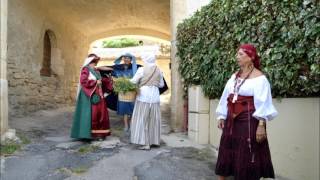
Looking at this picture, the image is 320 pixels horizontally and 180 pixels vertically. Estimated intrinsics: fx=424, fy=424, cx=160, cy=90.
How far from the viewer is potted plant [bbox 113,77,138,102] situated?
686cm

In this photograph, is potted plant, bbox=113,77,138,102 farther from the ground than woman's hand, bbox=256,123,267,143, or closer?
farther from the ground

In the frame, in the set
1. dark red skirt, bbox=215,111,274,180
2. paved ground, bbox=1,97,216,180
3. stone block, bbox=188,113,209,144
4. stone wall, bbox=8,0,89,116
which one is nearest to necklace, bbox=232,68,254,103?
dark red skirt, bbox=215,111,274,180

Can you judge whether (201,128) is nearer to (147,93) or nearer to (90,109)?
(147,93)

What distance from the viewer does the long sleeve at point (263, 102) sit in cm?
383

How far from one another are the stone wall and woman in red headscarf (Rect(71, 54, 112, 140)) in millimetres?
3062

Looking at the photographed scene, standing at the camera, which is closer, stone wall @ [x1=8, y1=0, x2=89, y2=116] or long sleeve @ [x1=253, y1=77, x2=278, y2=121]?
long sleeve @ [x1=253, y1=77, x2=278, y2=121]

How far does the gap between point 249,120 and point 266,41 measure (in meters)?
1.21

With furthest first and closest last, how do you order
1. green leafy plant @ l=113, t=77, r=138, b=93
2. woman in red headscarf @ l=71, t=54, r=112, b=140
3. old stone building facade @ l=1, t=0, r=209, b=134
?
old stone building facade @ l=1, t=0, r=209, b=134 → woman in red headscarf @ l=71, t=54, r=112, b=140 → green leafy plant @ l=113, t=77, r=138, b=93

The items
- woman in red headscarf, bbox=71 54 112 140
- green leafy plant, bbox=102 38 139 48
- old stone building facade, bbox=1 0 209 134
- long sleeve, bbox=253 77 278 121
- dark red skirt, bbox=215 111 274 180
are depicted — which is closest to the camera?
long sleeve, bbox=253 77 278 121

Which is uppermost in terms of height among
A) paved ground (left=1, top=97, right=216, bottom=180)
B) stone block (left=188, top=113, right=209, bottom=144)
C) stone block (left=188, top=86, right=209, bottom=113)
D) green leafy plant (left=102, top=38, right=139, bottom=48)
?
green leafy plant (left=102, top=38, right=139, bottom=48)

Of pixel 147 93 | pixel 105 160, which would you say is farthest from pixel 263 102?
pixel 147 93

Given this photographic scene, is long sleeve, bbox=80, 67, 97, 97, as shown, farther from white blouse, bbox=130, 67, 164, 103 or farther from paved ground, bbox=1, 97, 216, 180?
paved ground, bbox=1, 97, 216, 180

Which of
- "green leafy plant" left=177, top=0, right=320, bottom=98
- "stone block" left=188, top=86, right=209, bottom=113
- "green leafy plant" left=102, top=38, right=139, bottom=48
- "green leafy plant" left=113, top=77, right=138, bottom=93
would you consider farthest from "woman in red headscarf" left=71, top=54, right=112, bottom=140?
"green leafy plant" left=102, top=38, right=139, bottom=48

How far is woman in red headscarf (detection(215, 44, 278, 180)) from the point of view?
388 centimetres
